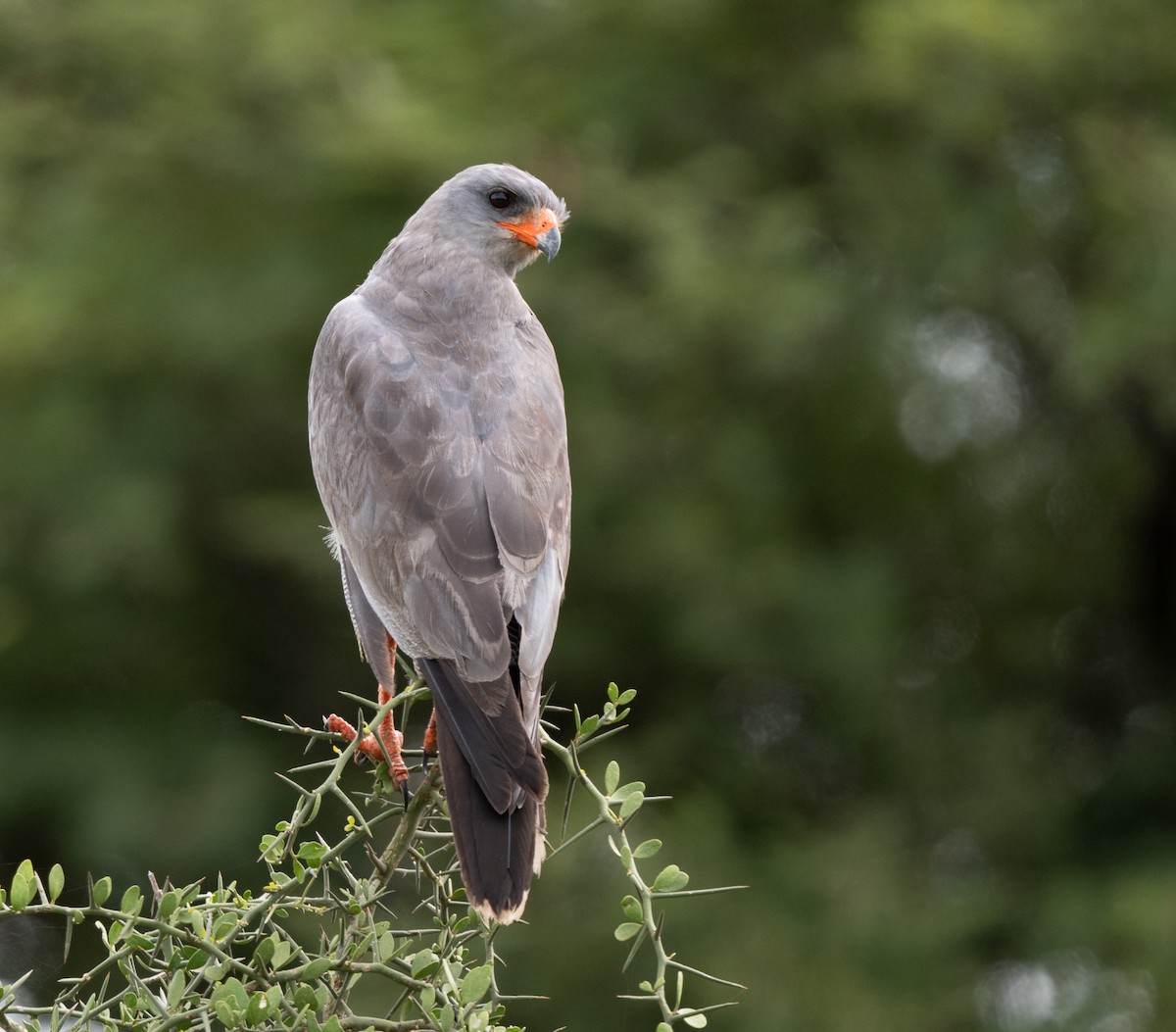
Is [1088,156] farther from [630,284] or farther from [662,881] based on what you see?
[662,881]

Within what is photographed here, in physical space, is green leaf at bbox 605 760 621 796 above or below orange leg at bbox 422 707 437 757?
above

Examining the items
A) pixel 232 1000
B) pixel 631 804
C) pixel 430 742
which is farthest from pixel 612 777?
pixel 430 742

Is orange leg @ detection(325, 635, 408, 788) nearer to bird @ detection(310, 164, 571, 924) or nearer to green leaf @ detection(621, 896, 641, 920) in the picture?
bird @ detection(310, 164, 571, 924)

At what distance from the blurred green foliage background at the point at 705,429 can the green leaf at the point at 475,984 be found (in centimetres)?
616

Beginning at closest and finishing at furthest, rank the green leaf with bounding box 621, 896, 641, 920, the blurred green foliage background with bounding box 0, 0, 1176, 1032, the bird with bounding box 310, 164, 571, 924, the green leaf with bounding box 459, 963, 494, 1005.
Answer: the green leaf with bounding box 459, 963, 494, 1005, the green leaf with bounding box 621, 896, 641, 920, the bird with bounding box 310, 164, 571, 924, the blurred green foliage background with bounding box 0, 0, 1176, 1032

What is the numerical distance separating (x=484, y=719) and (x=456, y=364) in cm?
113

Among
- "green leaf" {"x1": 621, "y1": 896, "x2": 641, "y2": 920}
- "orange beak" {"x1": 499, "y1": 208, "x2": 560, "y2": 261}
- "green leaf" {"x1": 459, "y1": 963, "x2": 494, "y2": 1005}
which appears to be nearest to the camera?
"green leaf" {"x1": 459, "y1": 963, "x2": 494, "y2": 1005}

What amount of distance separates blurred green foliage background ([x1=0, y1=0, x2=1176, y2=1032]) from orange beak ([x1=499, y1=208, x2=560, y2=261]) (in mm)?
3842

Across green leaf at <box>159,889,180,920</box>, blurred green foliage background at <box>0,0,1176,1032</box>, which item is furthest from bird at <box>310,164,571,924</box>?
blurred green foliage background at <box>0,0,1176,1032</box>

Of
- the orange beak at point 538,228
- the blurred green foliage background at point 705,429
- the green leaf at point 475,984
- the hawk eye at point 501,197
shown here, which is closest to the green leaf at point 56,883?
the green leaf at point 475,984

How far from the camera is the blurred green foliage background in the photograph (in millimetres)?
8477

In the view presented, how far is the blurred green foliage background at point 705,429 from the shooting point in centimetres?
848

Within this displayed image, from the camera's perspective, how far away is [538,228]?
4.41 m

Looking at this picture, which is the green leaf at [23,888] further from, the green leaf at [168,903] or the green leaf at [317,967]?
the green leaf at [317,967]
